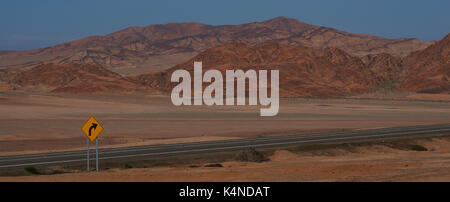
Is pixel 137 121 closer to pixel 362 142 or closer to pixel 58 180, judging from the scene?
pixel 362 142

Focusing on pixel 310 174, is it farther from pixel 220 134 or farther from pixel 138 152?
pixel 220 134

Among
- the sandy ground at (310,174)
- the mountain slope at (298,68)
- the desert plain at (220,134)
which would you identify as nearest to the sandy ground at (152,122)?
the desert plain at (220,134)

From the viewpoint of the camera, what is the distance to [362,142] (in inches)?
1398

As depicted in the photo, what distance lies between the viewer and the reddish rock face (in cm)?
13288

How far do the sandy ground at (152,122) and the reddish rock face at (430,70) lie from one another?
36733mm

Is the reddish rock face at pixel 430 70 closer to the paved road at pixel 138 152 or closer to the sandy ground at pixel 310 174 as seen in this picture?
the paved road at pixel 138 152

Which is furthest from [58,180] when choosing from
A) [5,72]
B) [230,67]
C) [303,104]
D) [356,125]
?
[5,72]

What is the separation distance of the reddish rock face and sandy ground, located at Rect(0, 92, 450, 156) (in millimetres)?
36733

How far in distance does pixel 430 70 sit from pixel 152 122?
101m

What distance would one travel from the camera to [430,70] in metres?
145

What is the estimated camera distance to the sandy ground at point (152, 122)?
1732 inches

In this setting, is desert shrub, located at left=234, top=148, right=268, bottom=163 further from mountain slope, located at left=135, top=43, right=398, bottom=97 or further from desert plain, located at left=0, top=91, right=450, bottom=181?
mountain slope, located at left=135, top=43, right=398, bottom=97

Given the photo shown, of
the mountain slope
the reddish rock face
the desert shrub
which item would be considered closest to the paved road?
the desert shrub

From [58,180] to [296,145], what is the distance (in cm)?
1897
